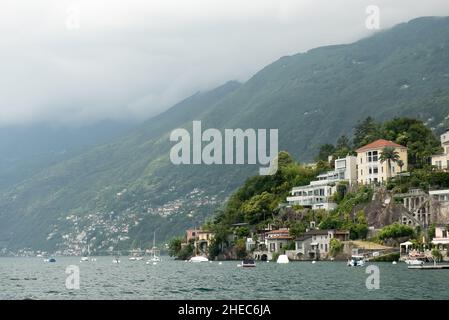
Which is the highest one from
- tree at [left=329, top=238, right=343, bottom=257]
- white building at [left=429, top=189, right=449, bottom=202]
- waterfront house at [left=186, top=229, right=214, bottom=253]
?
white building at [left=429, top=189, right=449, bottom=202]

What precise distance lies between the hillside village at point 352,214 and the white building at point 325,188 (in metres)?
0.17

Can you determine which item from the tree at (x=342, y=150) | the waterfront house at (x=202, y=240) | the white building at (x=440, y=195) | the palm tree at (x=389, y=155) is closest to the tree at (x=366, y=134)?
the tree at (x=342, y=150)

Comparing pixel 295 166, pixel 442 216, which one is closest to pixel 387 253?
pixel 442 216

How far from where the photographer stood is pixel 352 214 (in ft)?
411

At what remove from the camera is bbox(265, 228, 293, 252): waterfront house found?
130m

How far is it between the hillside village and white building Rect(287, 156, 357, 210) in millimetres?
170

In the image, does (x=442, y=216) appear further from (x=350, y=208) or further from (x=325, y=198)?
(x=325, y=198)

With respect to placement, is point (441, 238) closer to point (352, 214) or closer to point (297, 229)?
point (352, 214)

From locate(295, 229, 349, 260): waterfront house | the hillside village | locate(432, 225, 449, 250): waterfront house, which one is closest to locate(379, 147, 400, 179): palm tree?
the hillside village

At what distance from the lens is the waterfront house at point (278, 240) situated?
130000mm

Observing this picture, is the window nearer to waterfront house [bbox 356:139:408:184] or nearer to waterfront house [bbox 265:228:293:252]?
waterfront house [bbox 356:139:408:184]

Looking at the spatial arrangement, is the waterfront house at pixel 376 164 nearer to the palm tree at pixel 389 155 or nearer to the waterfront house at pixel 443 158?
the palm tree at pixel 389 155

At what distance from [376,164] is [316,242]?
1890 centimetres
